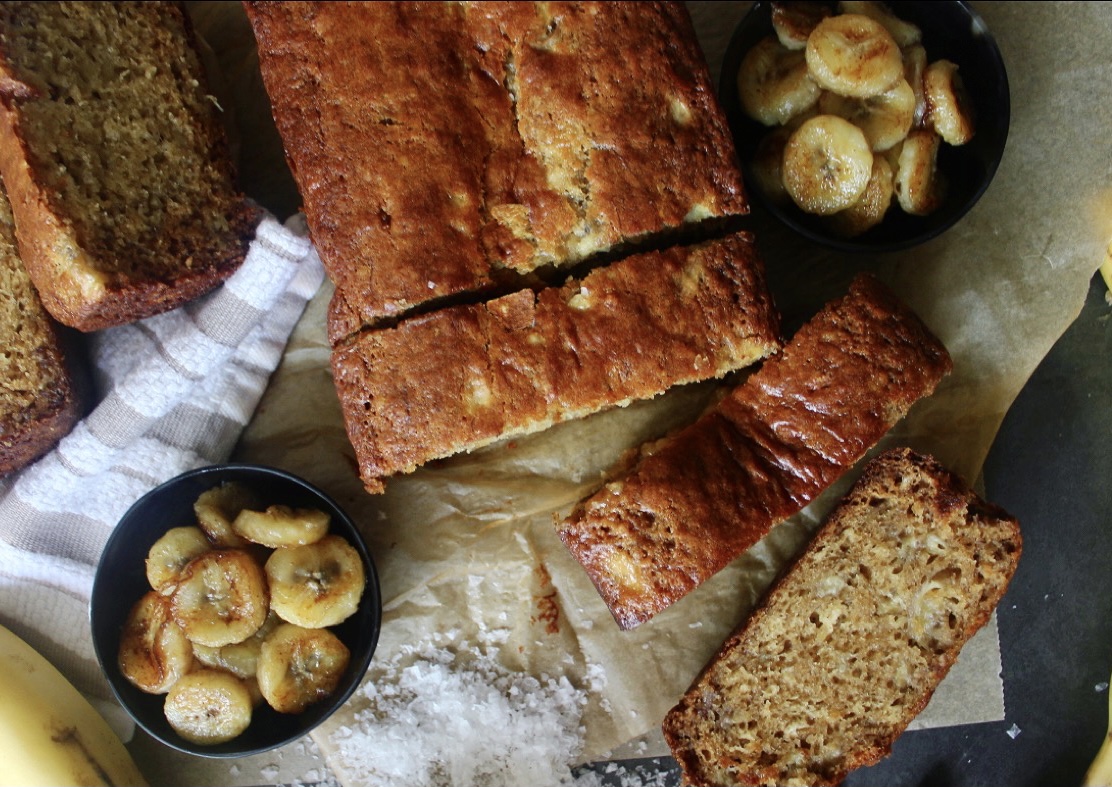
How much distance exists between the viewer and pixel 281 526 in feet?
8.71

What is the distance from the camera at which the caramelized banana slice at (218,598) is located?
260cm

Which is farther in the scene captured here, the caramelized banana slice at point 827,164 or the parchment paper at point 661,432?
the parchment paper at point 661,432

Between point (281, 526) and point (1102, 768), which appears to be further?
point (1102, 768)

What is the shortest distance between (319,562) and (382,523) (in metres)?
0.42

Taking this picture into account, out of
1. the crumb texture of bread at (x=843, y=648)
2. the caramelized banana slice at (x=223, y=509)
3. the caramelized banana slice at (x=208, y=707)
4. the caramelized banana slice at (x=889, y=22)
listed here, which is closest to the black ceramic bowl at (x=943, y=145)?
the caramelized banana slice at (x=889, y=22)

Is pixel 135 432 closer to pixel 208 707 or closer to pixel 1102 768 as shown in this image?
pixel 208 707

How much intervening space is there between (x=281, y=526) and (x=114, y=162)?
135cm

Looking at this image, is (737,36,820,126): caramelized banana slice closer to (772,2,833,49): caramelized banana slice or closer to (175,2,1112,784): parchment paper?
(772,2,833,49): caramelized banana slice

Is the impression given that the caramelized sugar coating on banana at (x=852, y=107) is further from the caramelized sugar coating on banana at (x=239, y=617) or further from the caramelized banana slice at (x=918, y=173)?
the caramelized sugar coating on banana at (x=239, y=617)

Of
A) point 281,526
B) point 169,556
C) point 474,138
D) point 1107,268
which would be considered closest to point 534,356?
point 474,138

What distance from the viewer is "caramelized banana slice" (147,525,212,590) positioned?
2680 millimetres

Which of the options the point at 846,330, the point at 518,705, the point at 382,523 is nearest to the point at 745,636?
the point at 518,705

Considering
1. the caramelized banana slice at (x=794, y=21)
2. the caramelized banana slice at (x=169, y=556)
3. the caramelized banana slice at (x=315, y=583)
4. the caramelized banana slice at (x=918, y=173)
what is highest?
the caramelized banana slice at (x=794, y=21)

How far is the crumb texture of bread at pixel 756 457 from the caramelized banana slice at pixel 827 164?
32 cm
